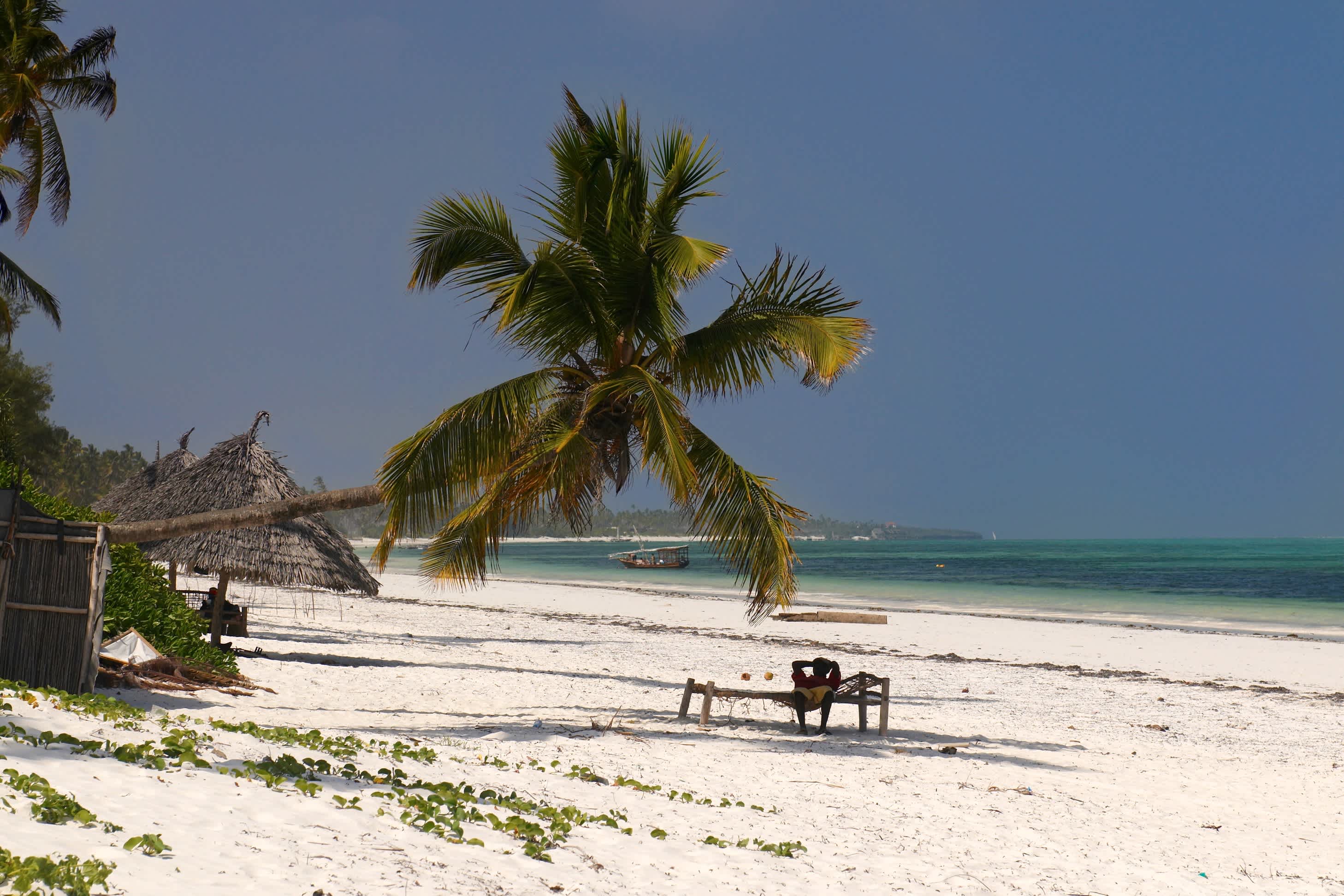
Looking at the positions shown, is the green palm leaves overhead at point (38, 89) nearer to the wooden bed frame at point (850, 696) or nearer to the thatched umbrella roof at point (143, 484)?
the thatched umbrella roof at point (143, 484)

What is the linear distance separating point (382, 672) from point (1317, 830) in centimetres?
980

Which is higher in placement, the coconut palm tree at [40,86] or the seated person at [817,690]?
the coconut palm tree at [40,86]

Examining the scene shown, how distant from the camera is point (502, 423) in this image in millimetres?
7750

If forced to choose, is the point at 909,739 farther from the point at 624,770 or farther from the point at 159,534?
the point at 159,534

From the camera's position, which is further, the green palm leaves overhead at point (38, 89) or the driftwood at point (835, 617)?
the driftwood at point (835, 617)

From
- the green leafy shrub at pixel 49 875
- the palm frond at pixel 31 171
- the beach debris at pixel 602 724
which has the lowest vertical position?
the beach debris at pixel 602 724

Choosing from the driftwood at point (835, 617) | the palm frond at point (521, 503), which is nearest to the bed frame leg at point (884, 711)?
the palm frond at point (521, 503)

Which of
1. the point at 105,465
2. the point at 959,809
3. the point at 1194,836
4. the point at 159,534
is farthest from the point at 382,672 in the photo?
the point at 105,465

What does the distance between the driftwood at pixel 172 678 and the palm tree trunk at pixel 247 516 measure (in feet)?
4.85

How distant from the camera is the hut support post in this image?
12.7 meters

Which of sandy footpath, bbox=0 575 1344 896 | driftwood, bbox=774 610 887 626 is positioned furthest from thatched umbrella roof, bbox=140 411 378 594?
driftwood, bbox=774 610 887 626

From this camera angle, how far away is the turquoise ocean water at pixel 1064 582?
2991 cm

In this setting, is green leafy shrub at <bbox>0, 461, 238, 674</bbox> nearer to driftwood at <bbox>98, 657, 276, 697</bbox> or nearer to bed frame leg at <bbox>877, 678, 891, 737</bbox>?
driftwood at <bbox>98, 657, 276, 697</bbox>

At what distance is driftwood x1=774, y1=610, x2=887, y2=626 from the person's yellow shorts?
645 inches
